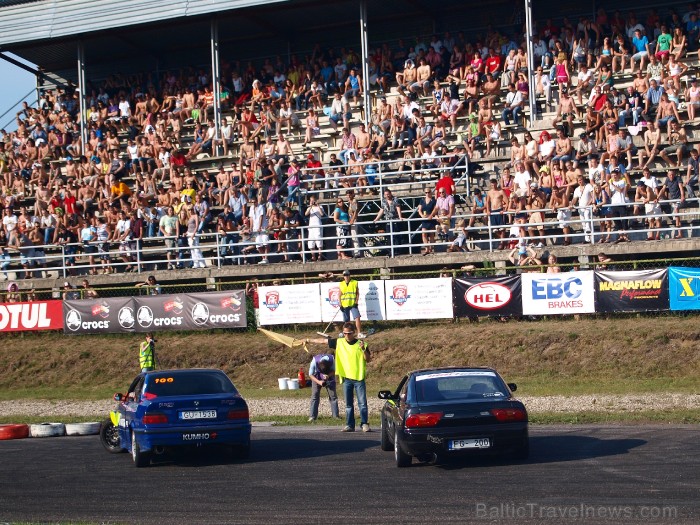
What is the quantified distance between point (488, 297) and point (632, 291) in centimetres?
357

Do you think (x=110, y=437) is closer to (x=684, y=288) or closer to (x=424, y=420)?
(x=424, y=420)

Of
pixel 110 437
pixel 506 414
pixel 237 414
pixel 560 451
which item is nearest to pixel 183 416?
pixel 237 414

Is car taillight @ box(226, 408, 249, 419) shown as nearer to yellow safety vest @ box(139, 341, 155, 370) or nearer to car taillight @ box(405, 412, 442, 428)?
car taillight @ box(405, 412, 442, 428)

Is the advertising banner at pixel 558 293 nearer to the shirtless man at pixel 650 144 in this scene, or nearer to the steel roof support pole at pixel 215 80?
the shirtless man at pixel 650 144

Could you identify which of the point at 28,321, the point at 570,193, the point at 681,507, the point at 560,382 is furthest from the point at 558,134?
the point at 681,507

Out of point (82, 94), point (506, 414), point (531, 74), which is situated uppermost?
point (82, 94)

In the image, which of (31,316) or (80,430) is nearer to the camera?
(80,430)

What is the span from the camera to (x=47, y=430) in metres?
22.3

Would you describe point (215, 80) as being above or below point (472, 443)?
above

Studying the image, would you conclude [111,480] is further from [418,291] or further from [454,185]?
[454,185]

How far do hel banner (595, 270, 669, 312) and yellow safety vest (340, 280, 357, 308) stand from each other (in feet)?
20.1

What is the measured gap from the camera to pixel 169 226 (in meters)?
33.8

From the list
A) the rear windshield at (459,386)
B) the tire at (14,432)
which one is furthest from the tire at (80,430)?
the rear windshield at (459,386)

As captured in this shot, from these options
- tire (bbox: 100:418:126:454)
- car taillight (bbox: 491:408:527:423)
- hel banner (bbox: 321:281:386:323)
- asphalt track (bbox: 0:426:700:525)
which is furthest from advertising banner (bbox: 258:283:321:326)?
car taillight (bbox: 491:408:527:423)
